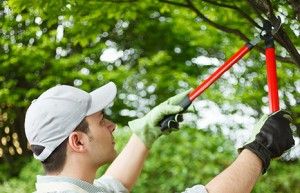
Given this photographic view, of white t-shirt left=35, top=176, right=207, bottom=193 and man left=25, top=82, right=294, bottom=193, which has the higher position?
man left=25, top=82, right=294, bottom=193

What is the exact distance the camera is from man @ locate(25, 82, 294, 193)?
217 cm

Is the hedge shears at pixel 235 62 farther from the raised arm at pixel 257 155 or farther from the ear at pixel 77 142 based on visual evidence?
the ear at pixel 77 142

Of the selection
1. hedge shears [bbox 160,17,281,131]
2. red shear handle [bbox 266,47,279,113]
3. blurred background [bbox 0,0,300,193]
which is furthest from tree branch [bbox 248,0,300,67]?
red shear handle [bbox 266,47,279,113]

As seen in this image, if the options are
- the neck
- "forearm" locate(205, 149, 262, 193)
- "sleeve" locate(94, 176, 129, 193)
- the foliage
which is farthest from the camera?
the foliage

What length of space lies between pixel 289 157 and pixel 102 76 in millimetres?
2999

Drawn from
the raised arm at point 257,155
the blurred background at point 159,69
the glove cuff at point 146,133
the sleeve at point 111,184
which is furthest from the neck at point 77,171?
Result: the blurred background at point 159,69

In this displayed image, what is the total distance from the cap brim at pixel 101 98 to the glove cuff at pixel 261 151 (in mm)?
618

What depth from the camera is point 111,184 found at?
9.05 feet

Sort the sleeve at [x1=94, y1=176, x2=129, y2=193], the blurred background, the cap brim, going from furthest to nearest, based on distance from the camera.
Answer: the blurred background, the sleeve at [x1=94, y1=176, x2=129, y2=193], the cap brim

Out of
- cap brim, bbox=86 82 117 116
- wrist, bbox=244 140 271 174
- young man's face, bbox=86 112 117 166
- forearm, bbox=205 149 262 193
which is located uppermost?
wrist, bbox=244 140 271 174

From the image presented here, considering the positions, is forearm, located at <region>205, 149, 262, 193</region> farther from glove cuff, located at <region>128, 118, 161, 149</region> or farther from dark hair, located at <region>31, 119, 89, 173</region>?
glove cuff, located at <region>128, 118, 161, 149</region>

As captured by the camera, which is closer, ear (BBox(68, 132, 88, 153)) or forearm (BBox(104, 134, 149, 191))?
ear (BBox(68, 132, 88, 153))

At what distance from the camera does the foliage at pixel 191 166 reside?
21.6ft

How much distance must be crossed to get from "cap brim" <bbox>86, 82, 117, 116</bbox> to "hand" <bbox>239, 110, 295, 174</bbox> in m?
0.59
